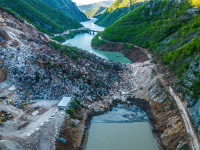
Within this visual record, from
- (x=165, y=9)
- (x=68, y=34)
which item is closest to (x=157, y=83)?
(x=165, y=9)

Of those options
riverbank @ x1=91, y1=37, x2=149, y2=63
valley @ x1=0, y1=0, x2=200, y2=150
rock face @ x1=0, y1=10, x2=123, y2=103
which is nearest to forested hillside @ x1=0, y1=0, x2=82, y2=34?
riverbank @ x1=91, y1=37, x2=149, y2=63

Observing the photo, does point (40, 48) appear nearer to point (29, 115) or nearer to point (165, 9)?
point (29, 115)

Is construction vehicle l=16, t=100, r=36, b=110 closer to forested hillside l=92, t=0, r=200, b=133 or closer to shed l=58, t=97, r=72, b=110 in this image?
shed l=58, t=97, r=72, b=110

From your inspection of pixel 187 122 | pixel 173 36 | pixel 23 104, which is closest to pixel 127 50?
pixel 173 36

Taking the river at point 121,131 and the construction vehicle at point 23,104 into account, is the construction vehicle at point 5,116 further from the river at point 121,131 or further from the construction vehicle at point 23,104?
the river at point 121,131

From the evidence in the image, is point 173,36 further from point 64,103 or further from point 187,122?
point 64,103
